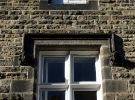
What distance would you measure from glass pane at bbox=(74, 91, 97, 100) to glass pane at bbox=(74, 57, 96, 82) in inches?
12.1

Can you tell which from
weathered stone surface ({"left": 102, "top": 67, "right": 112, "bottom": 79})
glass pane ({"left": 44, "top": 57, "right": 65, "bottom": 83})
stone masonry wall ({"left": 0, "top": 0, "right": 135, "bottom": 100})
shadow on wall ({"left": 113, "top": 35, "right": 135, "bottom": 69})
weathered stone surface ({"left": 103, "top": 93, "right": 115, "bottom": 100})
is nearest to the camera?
weathered stone surface ({"left": 103, "top": 93, "right": 115, "bottom": 100})

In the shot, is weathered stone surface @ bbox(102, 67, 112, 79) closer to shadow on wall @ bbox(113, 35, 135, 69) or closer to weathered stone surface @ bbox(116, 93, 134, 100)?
shadow on wall @ bbox(113, 35, 135, 69)

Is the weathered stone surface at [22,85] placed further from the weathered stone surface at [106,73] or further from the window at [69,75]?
the weathered stone surface at [106,73]

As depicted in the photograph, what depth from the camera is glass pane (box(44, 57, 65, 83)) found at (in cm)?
841

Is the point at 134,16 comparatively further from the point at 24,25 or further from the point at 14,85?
the point at 14,85

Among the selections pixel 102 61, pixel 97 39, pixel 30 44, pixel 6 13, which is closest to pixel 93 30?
pixel 97 39

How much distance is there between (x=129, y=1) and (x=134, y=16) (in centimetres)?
44

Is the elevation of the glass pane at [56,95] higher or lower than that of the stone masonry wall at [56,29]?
lower

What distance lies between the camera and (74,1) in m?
9.44

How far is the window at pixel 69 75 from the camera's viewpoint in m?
8.23

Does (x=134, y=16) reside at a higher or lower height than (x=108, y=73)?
higher

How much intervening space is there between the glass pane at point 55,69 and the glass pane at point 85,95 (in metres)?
0.46

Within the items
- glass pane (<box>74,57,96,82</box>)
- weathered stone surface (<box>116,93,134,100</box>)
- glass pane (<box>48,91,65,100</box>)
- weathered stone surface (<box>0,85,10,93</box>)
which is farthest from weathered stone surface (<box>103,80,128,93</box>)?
weathered stone surface (<box>0,85,10,93</box>)

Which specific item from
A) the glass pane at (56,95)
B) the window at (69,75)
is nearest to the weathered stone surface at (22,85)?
the window at (69,75)
